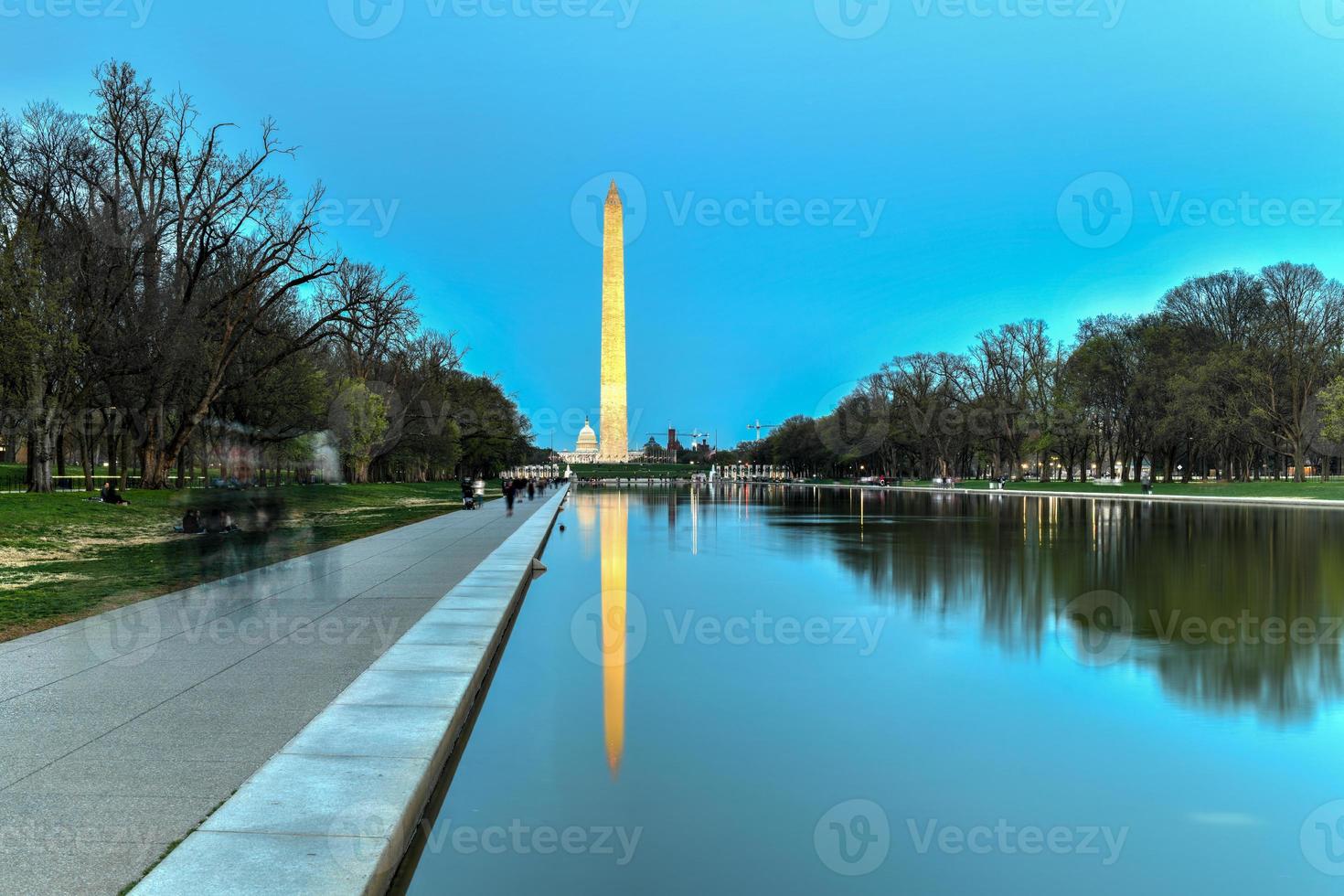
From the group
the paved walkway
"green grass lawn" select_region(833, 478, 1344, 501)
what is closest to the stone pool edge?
the paved walkway

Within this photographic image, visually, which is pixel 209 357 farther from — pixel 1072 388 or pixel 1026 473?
pixel 1026 473

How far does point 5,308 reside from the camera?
26.4 meters

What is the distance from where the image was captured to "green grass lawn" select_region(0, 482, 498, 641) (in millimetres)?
12922

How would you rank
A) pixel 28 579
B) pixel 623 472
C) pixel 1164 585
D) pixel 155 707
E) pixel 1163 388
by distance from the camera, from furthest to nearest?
pixel 623 472
pixel 1163 388
pixel 1164 585
pixel 28 579
pixel 155 707

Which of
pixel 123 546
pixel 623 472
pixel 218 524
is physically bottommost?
Answer: pixel 123 546

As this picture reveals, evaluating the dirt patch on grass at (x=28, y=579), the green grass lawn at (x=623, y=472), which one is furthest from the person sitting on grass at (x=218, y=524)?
the green grass lawn at (x=623, y=472)

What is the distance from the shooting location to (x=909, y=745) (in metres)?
7.04

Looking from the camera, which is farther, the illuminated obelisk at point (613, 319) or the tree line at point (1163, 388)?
the illuminated obelisk at point (613, 319)

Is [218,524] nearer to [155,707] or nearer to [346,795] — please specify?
[155,707]

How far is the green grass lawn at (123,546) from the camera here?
12922 millimetres

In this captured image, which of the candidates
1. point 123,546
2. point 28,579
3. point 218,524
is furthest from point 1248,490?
Result: point 28,579

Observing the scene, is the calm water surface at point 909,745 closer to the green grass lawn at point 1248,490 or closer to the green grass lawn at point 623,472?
the green grass lawn at point 1248,490

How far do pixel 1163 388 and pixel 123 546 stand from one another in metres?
63.2

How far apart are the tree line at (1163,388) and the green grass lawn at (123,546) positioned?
160 feet
